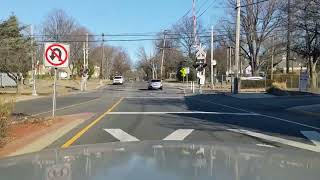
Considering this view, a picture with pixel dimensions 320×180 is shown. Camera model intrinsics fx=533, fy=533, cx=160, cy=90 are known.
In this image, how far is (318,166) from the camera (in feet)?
24.4

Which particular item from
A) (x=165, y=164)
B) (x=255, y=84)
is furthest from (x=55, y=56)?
(x=255, y=84)

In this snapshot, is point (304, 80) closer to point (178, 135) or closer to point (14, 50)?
point (14, 50)

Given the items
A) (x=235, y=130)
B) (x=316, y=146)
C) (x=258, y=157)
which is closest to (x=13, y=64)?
(x=235, y=130)

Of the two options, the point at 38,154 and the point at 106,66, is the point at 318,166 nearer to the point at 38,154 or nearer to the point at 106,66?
the point at 38,154

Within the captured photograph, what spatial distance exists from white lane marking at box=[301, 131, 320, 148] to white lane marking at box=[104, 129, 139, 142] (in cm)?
445

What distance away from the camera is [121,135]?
14.3 metres

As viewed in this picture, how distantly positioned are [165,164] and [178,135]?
733 cm

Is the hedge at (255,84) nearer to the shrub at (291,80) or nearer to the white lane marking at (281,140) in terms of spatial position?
the shrub at (291,80)

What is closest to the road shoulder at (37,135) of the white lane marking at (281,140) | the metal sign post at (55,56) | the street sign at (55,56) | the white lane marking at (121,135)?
the white lane marking at (121,135)

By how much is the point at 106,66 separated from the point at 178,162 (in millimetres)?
148699

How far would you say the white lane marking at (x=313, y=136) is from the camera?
43.2 feet

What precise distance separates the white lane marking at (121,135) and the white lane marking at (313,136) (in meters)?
4.45

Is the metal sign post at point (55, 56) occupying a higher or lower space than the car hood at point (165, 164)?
higher

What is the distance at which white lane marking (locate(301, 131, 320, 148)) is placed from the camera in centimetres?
1316
